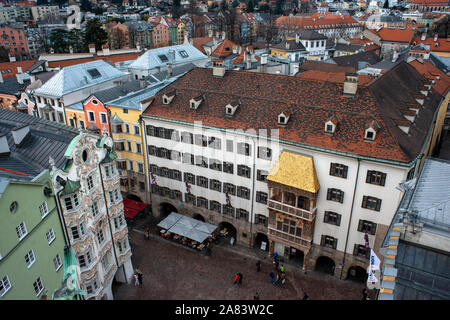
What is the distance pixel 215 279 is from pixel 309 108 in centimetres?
2262

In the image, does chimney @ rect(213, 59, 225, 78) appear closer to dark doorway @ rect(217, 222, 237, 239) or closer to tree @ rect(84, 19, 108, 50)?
dark doorway @ rect(217, 222, 237, 239)

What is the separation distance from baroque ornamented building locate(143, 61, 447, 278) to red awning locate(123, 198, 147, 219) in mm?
3910

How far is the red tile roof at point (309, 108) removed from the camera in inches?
1391

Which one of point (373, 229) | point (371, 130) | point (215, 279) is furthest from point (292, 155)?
point (215, 279)

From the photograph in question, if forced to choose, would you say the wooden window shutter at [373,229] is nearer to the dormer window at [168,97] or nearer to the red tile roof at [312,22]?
the dormer window at [168,97]

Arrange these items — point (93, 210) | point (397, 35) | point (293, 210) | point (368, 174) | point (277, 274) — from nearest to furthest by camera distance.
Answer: point (93, 210) → point (368, 174) → point (293, 210) → point (277, 274) → point (397, 35)

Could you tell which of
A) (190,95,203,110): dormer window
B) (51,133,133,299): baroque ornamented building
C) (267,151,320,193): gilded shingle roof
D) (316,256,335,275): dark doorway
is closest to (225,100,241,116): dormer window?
(190,95,203,110): dormer window

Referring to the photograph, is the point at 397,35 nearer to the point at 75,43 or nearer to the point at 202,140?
the point at 75,43

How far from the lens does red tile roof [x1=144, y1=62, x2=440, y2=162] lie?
3534 centimetres

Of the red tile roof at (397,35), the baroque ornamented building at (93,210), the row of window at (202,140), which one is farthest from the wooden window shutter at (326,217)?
the red tile roof at (397,35)

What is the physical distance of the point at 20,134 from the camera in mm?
29344

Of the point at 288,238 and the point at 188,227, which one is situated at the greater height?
the point at 288,238

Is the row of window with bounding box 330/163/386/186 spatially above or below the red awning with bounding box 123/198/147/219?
above
